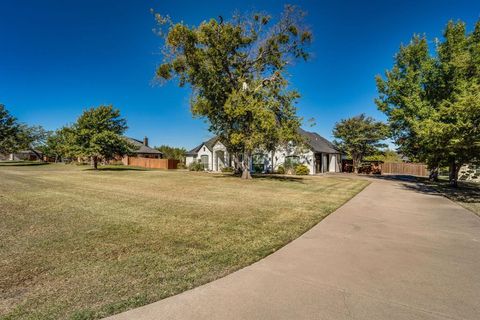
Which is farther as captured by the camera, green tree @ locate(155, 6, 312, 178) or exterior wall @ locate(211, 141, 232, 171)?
exterior wall @ locate(211, 141, 232, 171)

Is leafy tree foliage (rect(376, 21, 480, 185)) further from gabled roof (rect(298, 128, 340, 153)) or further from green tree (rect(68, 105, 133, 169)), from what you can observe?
green tree (rect(68, 105, 133, 169))

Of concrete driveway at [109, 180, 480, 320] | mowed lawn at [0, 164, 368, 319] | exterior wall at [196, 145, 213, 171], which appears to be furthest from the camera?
exterior wall at [196, 145, 213, 171]

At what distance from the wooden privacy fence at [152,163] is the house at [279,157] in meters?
2.67

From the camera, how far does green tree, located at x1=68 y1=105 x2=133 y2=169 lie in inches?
1091

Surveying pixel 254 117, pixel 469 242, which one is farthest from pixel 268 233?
pixel 254 117

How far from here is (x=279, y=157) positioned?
3172 cm

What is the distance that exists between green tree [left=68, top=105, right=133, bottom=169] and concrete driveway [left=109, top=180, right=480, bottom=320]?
89.5ft

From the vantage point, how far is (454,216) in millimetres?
8633

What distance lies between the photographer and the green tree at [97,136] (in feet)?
90.9

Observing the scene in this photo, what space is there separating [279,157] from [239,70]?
45.8ft

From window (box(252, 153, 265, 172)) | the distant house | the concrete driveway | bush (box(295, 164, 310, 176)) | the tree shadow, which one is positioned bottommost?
the concrete driveway

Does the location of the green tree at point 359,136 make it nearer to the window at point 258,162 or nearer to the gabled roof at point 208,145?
the window at point 258,162

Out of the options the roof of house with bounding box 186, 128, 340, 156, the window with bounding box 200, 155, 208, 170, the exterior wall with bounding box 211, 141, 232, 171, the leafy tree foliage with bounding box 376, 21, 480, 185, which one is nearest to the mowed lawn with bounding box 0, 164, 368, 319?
the leafy tree foliage with bounding box 376, 21, 480, 185

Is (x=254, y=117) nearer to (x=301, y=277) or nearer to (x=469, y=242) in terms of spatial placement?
(x=469, y=242)
